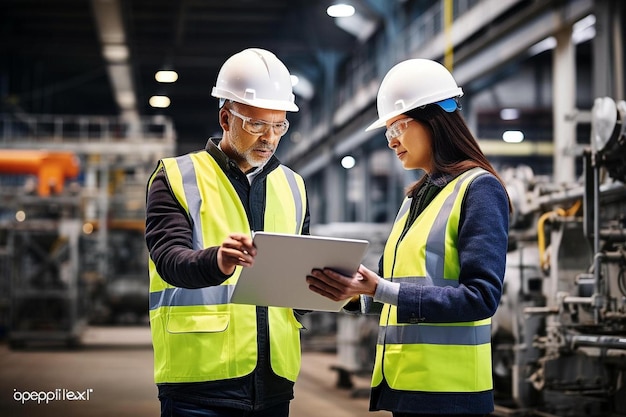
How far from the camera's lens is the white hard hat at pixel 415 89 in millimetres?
2748

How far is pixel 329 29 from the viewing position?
315 inches

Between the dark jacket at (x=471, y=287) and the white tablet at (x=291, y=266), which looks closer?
the white tablet at (x=291, y=266)

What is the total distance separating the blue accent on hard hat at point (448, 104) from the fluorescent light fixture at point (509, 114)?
13699mm

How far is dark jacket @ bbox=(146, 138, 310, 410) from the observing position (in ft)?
8.04

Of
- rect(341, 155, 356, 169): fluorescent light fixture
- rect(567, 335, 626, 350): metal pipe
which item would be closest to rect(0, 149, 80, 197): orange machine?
rect(341, 155, 356, 169): fluorescent light fixture

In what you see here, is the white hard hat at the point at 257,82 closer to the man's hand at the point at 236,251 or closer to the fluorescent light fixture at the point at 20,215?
the man's hand at the point at 236,251

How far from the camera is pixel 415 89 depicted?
2.79 m

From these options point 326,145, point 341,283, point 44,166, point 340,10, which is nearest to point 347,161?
point 326,145

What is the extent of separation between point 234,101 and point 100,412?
13.2 ft

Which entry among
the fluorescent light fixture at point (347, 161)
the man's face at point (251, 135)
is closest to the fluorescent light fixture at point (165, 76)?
the fluorescent light fixture at point (347, 161)

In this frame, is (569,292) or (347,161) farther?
(347,161)

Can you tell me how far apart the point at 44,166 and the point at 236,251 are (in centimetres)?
1126

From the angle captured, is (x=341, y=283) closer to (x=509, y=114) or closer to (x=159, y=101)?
(x=159, y=101)

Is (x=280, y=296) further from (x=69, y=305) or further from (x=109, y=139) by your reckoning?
(x=69, y=305)
